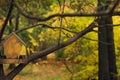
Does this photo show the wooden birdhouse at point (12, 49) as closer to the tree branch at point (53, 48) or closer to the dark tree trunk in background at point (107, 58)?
the tree branch at point (53, 48)

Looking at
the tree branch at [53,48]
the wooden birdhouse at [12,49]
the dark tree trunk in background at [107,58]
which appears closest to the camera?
the tree branch at [53,48]

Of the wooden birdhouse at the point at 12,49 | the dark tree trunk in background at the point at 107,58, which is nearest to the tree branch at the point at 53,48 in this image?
the wooden birdhouse at the point at 12,49

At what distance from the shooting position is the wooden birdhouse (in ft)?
24.0

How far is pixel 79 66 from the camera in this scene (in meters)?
17.1

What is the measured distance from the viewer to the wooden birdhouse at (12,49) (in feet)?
24.0

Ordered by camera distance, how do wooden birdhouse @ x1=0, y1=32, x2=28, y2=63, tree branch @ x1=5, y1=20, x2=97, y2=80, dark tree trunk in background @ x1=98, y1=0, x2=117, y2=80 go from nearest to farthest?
tree branch @ x1=5, y1=20, x2=97, y2=80
wooden birdhouse @ x1=0, y1=32, x2=28, y2=63
dark tree trunk in background @ x1=98, y1=0, x2=117, y2=80

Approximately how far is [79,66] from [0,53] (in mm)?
9849

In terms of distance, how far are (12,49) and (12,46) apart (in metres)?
0.11

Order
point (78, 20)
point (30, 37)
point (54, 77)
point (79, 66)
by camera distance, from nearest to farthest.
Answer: point (78, 20), point (79, 66), point (54, 77), point (30, 37)

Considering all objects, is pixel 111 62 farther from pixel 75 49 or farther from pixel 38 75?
pixel 38 75

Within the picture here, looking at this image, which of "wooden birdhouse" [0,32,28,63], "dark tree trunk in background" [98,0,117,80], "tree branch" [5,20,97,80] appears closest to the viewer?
"tree branch" [5,20,97,80]

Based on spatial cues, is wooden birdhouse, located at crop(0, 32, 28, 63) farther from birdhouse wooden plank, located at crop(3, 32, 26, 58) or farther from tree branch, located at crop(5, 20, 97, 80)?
tree branch, located at crop(5, 20, 97, 80)

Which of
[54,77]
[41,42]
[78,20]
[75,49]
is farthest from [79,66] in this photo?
[41,42]

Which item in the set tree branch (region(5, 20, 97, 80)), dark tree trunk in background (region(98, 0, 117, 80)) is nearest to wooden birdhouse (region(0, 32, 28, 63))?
tree branch (region(5, 20, 97, 80))
